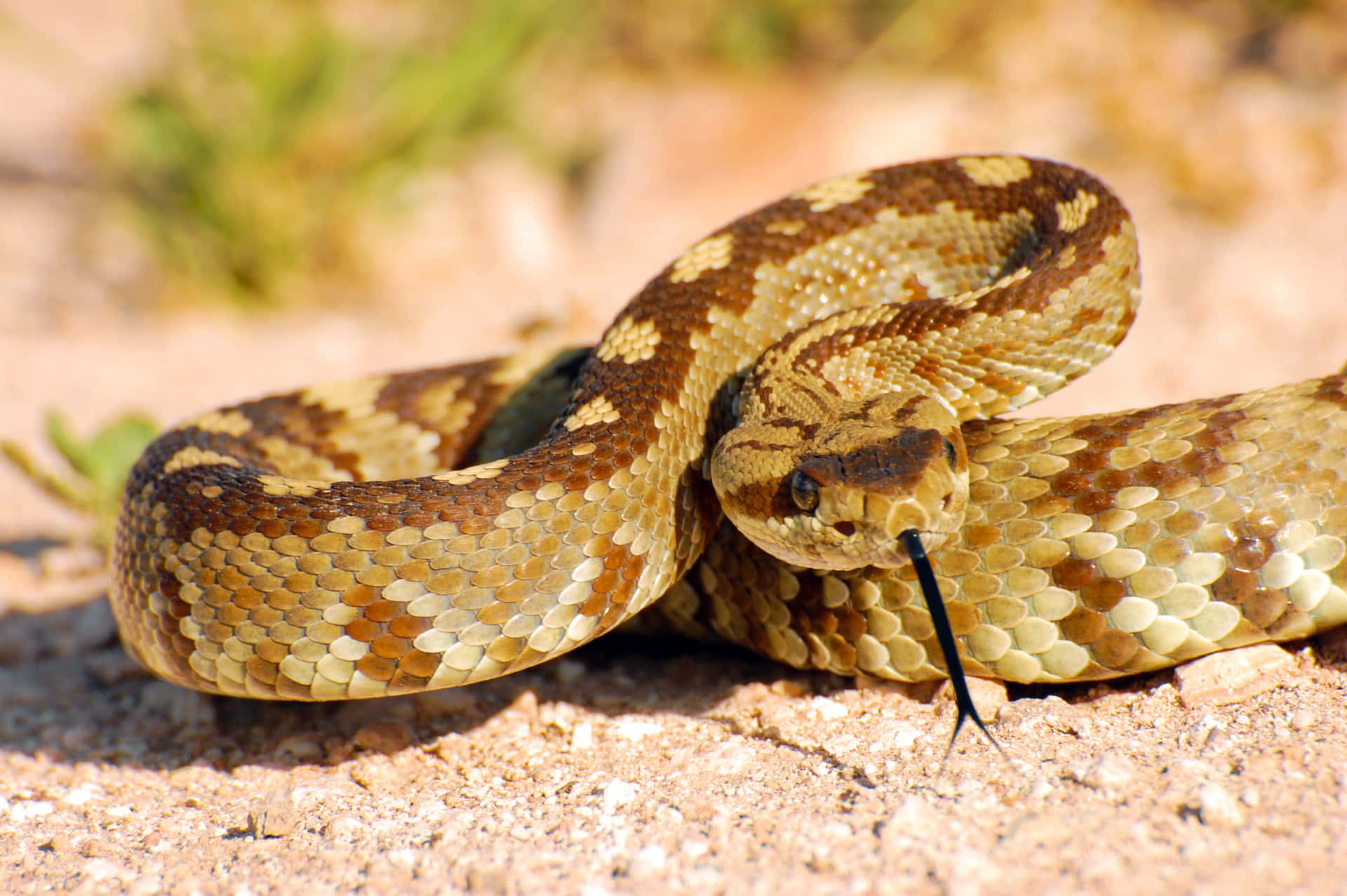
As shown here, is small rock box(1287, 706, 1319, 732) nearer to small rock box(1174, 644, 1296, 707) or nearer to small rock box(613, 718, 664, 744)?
small rock box(1174, 644, 1296, 707)

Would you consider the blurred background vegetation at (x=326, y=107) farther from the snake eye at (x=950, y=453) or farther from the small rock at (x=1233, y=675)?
the small rock at (x=1233, y=675)

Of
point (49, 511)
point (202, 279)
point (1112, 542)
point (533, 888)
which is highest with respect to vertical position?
point (202, 279)

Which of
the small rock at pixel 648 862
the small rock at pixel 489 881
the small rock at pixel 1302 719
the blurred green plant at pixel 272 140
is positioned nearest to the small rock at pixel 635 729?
the small rock at pixel 648 862

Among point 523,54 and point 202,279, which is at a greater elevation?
point 523,54

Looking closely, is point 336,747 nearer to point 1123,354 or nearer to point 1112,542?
point 1112,542

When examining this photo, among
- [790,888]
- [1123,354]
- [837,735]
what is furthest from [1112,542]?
[1123,354]

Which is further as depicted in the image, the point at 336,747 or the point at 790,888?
the point at 336,747

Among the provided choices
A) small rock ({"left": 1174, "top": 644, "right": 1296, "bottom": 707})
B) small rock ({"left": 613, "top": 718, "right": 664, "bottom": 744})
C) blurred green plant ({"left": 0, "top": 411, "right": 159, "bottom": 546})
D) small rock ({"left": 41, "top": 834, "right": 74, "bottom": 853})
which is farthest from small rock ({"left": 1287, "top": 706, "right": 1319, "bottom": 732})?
blurred green plant ({"left": 0, "top": 411, "right": 159, "bottom": 546})
